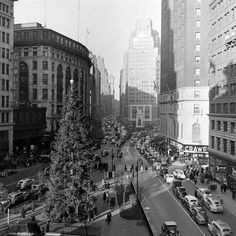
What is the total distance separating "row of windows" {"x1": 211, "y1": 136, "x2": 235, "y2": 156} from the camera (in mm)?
47281

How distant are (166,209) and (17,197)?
15945 mm

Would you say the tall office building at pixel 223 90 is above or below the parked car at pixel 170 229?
above

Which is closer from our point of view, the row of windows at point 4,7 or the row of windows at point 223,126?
the row of windows at point 223,126

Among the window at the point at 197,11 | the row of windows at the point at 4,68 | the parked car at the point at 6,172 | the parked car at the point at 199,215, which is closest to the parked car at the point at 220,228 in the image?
the parked car at the point at 199,215

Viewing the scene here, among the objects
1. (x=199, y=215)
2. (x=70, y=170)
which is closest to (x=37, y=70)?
(x=70, y=170)

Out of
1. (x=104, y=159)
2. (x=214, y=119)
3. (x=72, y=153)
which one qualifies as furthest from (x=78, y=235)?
(x=104, y=159)

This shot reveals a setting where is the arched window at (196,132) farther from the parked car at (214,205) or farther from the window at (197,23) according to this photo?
the parked car at (214,205)

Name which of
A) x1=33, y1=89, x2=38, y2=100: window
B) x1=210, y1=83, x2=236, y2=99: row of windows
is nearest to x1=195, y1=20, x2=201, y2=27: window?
x1=210, y1=83, x2=236, y2=99: row of windows

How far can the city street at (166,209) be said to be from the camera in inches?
1219

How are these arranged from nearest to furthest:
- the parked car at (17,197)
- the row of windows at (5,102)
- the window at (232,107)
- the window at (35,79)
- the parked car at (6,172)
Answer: the parked car at (17,197)
the window at (232,107)
the parked car at (6,172)
the row of windows at (5,102)
the window at (35,79)

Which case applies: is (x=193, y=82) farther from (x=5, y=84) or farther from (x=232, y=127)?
(x=5, y=84)

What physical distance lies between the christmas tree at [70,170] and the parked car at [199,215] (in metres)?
10.3

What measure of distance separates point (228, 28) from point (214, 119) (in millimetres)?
14359

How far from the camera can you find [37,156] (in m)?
68.9
